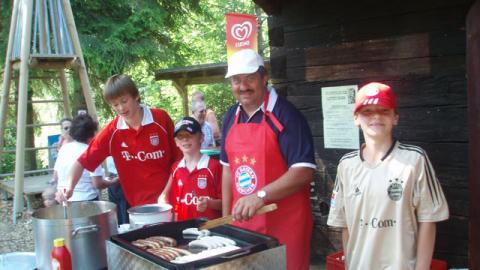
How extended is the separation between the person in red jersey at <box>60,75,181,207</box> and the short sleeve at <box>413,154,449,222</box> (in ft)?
5.55

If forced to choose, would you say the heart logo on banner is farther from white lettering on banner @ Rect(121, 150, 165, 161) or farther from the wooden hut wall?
white lettering on banner @ Rect(121, 150, 165, 161)

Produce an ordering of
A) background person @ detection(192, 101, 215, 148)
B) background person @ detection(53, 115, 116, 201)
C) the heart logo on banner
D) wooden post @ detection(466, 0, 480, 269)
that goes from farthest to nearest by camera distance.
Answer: the heart logo on banner < background person @ detection(192, 101, 215, 148) < background person @ detection(53, 115, 116, 201) < wooden post @ detection(466, 0, 480, 269)

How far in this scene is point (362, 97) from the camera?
220 cm

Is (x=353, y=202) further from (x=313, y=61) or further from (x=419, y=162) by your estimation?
(x=313, y=61)

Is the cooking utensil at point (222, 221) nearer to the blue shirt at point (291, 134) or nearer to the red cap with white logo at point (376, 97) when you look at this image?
the blue shirt at point (291, 134)

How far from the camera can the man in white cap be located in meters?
2.39

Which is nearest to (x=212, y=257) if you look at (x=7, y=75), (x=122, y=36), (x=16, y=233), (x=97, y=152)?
(x=97, y=152)

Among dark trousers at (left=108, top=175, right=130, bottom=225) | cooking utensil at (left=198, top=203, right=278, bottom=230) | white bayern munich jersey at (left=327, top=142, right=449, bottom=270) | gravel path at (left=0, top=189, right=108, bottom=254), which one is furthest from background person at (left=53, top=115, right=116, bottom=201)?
white bayern munich jersey at (left=327, top=142, right=449, bottom=270)

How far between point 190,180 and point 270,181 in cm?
73

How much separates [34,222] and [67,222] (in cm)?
21

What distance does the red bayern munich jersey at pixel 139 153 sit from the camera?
122 inches

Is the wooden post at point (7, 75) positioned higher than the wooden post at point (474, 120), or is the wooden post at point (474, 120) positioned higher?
the wooden post at point (7, 75)

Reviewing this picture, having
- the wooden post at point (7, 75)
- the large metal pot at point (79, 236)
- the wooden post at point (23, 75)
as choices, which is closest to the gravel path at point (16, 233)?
the wooden post at point (23, 75)

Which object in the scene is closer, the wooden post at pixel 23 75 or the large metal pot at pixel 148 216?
the large metal pot at pixel 148 216
